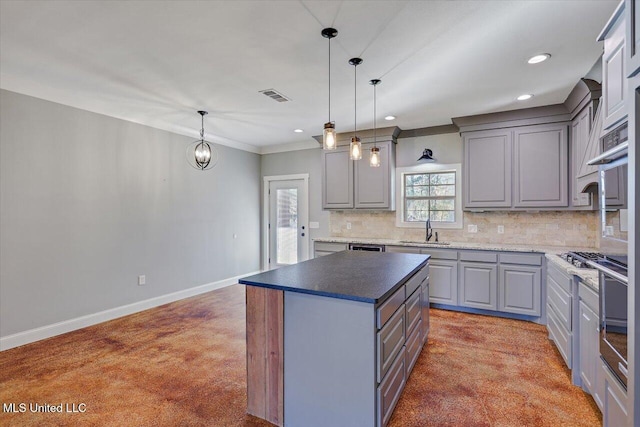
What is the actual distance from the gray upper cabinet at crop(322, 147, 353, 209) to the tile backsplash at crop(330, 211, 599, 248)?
47cm

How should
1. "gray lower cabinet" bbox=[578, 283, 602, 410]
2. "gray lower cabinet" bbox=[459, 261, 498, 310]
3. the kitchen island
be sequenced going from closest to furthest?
the kitchen island → "gray lower cabinet" bbox=[578, 283, 602, 410] → "gray lower cabinet" bbox=[459, 261, 498, 310]

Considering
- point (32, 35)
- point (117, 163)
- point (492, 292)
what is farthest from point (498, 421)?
point (117, 163)

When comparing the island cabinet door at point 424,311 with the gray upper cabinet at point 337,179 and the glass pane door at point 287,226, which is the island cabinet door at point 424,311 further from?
the glass pane door at point 287,226

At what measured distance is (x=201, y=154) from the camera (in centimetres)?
445

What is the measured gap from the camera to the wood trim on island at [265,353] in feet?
6.53

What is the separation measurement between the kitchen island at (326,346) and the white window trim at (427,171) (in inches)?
110

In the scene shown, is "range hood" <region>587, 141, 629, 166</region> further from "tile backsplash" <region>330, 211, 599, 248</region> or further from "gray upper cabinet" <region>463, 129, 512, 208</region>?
"tile backsplash" <region>330, 211, 599, 248</region>

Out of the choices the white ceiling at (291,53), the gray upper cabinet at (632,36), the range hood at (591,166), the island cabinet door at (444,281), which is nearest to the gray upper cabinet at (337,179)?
the white ceiling at (291,53)

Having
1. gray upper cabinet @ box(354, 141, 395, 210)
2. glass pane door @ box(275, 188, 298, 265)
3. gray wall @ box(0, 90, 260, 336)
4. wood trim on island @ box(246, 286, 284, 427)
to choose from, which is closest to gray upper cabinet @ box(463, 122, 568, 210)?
gray upper cabinet @ box(354, 141, 395, 210)

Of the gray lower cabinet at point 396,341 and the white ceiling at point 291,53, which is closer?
the gray lower cabinet at point 396,341

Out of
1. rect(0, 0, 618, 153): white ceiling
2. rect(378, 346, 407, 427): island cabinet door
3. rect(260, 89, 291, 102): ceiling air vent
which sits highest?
rect(260, 89, 291, 102): ceiling air vent

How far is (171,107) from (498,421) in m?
4.38

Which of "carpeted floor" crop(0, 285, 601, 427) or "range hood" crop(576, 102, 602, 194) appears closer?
"carpeted floor" crop(0, 285, 601, 427)

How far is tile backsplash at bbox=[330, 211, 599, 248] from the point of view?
398cm
